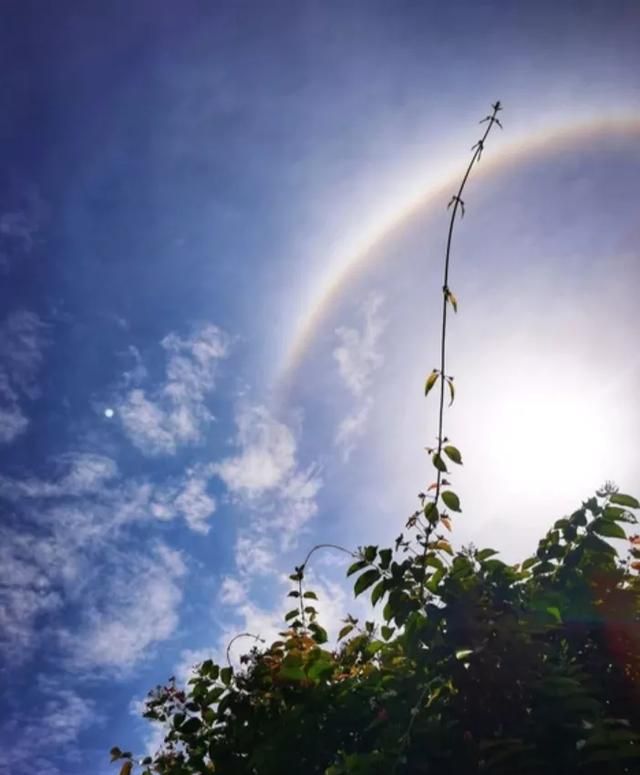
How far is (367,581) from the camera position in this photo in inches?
129

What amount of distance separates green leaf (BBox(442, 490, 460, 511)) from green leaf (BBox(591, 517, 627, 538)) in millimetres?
800

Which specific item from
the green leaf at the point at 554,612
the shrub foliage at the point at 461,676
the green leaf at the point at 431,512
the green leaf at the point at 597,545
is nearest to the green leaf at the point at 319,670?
the shrub foliage at the point at 461,676

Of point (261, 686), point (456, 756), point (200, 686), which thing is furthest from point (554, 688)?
point (200, 686)

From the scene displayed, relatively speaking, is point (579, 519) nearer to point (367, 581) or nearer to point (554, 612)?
point (554, 612)

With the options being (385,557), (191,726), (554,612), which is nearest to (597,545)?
(554,612)

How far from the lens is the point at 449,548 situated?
10.9ft

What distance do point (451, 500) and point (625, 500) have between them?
99 cm

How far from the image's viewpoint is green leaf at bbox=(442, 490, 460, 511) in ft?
10.8

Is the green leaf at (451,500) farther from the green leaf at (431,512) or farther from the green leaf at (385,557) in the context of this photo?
the green leaf at (385,557)

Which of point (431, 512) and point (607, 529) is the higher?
point (431, 512)

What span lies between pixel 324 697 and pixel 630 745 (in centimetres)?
175

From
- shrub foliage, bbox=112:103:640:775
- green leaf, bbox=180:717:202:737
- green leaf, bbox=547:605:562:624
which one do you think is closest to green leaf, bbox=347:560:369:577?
shrub foliage, bbox=112:103:640:775

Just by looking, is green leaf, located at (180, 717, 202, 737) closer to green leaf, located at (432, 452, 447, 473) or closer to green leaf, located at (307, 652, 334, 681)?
green leaf, located at (307, 652, 334, 681)

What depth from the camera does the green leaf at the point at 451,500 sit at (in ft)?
10.8
